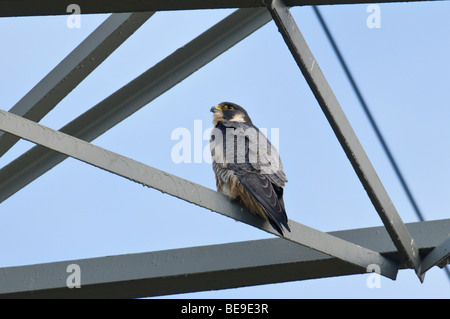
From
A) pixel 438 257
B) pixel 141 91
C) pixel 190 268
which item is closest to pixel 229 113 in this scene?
pixel 141 91

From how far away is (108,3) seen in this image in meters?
3.07

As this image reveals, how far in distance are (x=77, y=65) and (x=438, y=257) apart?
1812 millimetres

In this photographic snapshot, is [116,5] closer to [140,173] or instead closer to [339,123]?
[140,173]

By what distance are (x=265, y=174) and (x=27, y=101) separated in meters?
1.27

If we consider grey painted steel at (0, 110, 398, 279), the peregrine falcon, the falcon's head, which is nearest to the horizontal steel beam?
grey painted steel at (0, 110, 398, 279)

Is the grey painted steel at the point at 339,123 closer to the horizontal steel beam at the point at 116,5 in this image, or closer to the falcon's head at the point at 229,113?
the horizontal steel beam at the point at 116,5

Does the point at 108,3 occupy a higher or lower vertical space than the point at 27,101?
lower

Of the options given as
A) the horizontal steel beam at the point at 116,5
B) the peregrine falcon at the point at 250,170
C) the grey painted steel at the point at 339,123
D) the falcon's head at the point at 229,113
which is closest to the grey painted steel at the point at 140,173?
the peregrine falcon at the point at 250,170

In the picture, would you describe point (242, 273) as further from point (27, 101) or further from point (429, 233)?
point (27, 101)

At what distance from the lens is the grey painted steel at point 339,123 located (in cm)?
311
